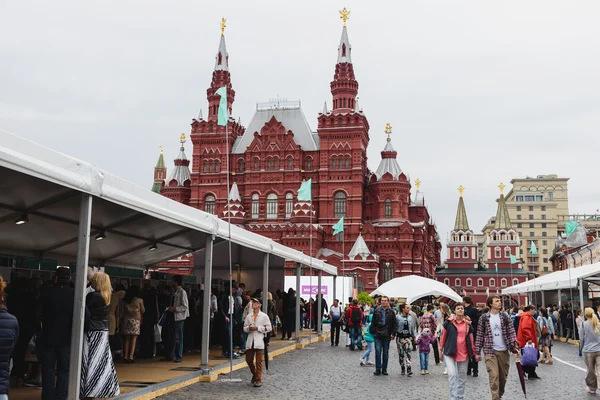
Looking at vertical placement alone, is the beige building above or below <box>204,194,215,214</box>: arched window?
above

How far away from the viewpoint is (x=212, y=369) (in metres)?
13.3

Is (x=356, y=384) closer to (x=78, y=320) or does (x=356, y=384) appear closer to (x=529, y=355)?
A: (x=529, y=355)

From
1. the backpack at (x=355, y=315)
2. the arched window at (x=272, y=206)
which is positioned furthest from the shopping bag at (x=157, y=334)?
the arched window at (x=272, y=206)

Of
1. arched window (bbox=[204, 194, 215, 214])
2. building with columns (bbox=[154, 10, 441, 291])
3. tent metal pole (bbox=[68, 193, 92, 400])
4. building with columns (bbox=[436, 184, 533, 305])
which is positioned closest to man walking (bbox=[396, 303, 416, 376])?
tent metal pole (bbox=[68, 193, 92, 400])

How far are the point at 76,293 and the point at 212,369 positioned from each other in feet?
18.4

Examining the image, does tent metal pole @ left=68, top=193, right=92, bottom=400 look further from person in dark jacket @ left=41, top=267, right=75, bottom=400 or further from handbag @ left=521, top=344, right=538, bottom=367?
handbag @ left=521, top=344, right=538, bottom=367

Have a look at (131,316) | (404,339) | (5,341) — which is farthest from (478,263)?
(5,341)

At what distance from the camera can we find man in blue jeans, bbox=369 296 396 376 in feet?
46.3

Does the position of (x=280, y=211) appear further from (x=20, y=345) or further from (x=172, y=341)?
(x=20, y=345)

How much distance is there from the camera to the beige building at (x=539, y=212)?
143500mm

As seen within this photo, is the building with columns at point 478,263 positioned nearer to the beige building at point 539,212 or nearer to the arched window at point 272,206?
the beige building at point 539,212

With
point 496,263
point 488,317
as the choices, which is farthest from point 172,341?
point 496,263

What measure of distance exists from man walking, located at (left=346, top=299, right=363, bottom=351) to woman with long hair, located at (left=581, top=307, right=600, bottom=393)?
853 centimetres

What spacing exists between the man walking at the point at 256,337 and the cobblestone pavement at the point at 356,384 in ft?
1.04
